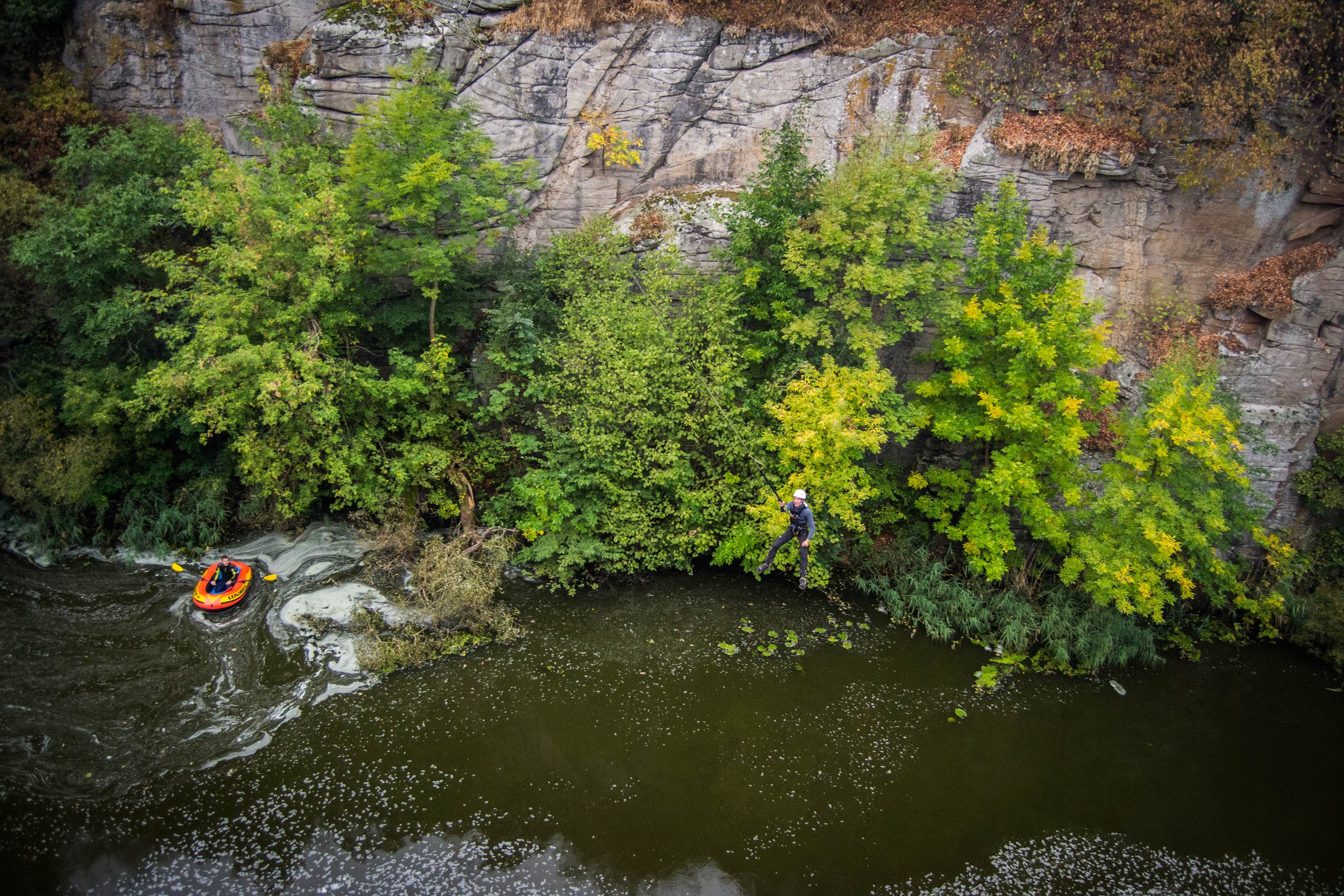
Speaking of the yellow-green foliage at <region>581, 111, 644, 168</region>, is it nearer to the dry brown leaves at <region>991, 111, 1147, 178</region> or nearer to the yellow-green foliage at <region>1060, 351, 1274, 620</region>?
the dry brown leaves at <region>991, 111, 1147, 178</region>

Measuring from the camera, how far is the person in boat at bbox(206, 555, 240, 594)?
41.5ft

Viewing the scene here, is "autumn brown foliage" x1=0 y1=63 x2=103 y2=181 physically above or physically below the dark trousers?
above

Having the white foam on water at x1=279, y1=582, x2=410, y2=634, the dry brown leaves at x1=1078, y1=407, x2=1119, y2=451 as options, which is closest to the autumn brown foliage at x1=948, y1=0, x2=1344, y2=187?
the dry brown leaves at x1=1078, y1=407, x2=1119, y2=451

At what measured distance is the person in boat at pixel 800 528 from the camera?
1109 cm

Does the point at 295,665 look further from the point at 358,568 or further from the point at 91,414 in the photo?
the point at 91,414

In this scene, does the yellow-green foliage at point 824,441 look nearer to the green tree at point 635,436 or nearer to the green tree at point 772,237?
the green tree at point 635,436

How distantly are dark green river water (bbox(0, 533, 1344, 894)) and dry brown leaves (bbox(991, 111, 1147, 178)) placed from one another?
10.0m

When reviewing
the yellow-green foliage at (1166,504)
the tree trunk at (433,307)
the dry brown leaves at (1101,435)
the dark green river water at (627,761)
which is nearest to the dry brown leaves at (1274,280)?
the yellow-green foliage at (1166,504)

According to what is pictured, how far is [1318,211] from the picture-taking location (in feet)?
47.5

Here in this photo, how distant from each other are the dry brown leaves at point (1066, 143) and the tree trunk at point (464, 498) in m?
13.1

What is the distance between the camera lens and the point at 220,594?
12586 mm

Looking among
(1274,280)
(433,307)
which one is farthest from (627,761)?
(1274,280)

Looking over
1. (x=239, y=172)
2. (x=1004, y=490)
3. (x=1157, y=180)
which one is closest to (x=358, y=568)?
(x=239, y=172)

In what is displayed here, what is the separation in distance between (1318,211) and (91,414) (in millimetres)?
24795
